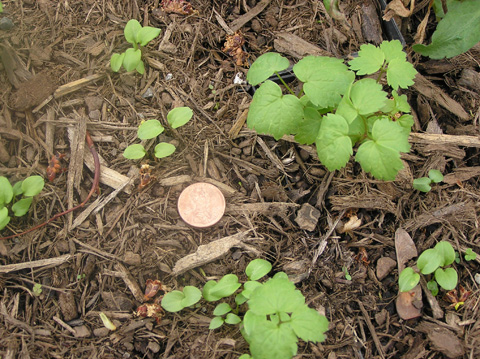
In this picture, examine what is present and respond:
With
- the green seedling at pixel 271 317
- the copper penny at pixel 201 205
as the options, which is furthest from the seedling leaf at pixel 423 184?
the copper penny at pixel 201 205

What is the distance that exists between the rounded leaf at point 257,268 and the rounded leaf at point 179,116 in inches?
37.0

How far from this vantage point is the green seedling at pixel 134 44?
245 cm

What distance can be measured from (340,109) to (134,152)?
1238mm

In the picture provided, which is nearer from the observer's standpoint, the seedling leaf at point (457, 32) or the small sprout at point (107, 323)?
the small sprout at point (107, 323)

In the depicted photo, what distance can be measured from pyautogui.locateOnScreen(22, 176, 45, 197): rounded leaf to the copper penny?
808 mm

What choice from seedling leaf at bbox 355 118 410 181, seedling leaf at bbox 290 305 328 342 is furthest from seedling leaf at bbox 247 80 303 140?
seedling leaf at bbox 290 305 328 342

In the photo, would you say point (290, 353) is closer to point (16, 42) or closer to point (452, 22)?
point (452, 22)

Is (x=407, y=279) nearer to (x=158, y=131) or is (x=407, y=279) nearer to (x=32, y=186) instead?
(x=158, y=131)

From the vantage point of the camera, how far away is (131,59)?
2447mm

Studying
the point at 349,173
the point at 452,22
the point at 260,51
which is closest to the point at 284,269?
the point at 349,173

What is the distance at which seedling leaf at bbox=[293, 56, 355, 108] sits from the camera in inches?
84.6

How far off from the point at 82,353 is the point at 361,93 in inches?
82.8

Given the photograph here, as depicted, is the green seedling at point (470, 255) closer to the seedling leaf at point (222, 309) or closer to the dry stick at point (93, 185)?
the seedling leaf at point (222, 309)

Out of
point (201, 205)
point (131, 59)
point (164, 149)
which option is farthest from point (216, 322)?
point (131, 59)
